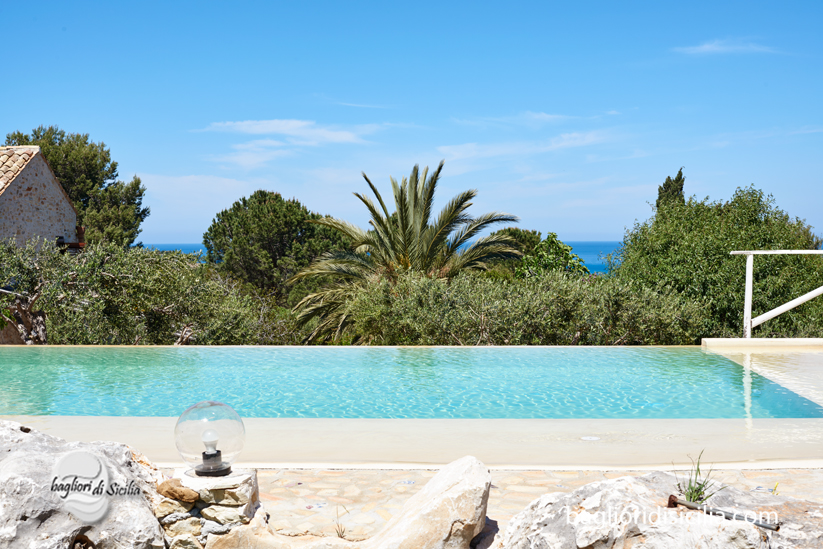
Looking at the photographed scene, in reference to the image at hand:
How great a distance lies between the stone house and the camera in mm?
16984

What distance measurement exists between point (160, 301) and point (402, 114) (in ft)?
106

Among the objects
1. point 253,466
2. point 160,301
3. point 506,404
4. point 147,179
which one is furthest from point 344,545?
point 147,179

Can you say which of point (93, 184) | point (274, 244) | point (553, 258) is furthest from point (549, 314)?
point (93, 184)

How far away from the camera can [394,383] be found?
9281 millimetres

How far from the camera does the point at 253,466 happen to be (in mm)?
4945

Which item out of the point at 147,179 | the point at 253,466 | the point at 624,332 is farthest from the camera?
the point at 147,179

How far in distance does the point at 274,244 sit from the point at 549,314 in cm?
2324

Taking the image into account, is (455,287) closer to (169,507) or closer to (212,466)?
(212,466)

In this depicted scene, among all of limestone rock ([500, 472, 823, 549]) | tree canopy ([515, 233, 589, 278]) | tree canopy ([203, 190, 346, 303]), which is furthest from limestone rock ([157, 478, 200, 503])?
tree canopy ([203, 190, 346, 303])

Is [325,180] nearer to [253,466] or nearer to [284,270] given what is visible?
[284,270]

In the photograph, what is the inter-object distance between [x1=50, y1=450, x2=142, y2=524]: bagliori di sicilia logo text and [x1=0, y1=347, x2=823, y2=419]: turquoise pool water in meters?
4.65

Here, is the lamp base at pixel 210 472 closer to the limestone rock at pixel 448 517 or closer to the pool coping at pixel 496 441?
the limestone rock at pixel 448 517

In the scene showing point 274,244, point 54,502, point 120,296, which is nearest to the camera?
point 54,502

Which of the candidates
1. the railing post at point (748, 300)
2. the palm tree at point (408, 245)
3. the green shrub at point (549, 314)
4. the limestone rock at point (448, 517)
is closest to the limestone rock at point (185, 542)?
the limestone rock at point (448, 517)
